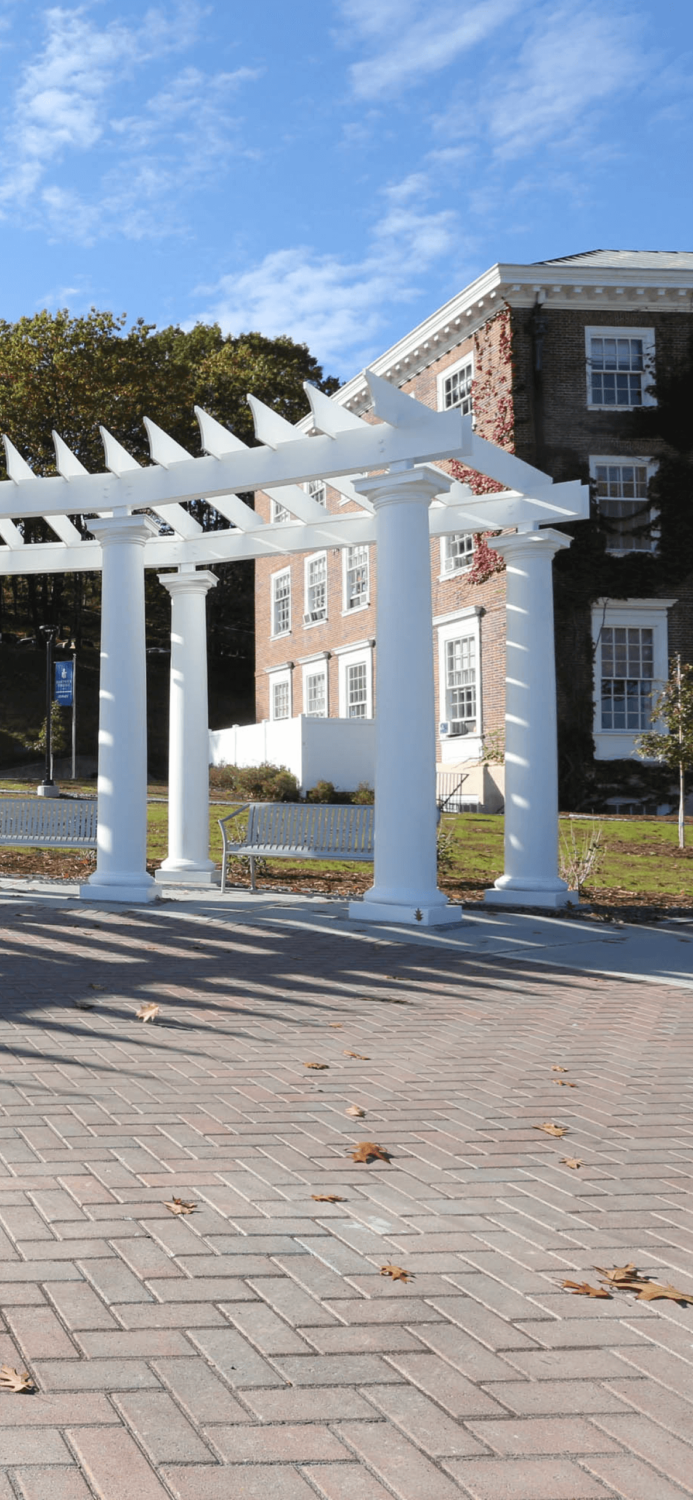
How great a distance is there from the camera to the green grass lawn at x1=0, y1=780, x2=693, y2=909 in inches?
535

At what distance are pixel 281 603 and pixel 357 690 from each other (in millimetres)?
6713

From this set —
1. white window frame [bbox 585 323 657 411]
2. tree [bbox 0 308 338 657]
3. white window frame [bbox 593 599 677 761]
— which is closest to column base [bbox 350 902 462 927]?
white window frame [bbox 593 599 677 761]

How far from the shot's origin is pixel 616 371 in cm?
2669

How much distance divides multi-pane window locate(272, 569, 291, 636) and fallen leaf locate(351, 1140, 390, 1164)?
1345 inches

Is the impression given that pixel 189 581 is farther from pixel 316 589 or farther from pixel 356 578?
pixel 316 589

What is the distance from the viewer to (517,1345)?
9.75 ft

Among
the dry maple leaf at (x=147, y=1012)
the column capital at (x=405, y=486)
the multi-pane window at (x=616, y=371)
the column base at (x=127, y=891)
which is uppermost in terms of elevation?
the multi-pane window at (x=616, y=371)

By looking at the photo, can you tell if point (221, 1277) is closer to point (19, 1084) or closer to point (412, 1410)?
point (412, 1410)

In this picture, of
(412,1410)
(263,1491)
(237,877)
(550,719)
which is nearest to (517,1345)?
(412,1410)

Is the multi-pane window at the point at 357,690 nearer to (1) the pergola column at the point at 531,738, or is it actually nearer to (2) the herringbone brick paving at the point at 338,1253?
(1) the pergola column at the point at 531,738

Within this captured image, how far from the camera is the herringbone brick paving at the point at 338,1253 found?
2.48 meters

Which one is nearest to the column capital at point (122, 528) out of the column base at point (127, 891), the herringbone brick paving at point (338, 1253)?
the column base at point (127, 891)

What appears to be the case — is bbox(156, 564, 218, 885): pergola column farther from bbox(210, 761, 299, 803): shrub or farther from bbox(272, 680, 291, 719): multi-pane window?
bbox(272, 680, 291, 719): multi-pane window

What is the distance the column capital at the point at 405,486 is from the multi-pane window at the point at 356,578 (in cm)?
2277
